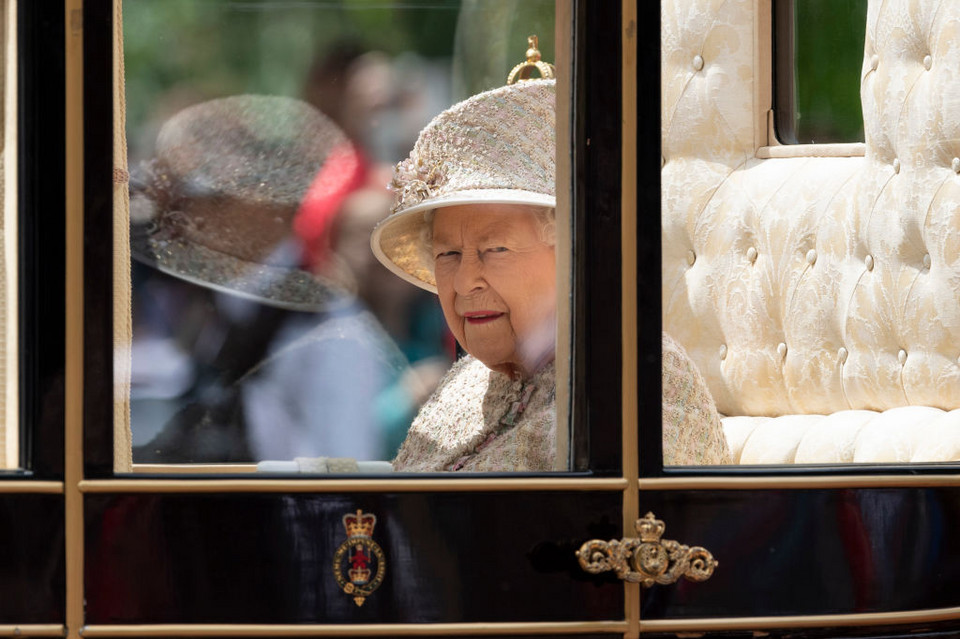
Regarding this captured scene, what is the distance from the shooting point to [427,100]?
1964 mm

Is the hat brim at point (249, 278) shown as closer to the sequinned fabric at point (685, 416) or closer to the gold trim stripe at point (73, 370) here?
the gold trim stripe at point (73, 370)

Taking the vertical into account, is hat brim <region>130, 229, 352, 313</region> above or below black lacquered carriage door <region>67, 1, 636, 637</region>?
above

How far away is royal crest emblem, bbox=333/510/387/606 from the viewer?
5.51 ft

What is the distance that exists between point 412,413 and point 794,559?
588mm

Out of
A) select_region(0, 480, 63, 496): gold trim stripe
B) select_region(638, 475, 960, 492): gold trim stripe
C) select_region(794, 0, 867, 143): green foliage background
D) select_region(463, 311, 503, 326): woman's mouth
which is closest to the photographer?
select_region(0, 480, 63, 496): gold trim stripe

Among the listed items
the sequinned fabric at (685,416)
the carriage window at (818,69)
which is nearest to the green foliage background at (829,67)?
the carriage window at (818,69)

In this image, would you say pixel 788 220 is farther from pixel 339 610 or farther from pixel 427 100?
pixel 339 610

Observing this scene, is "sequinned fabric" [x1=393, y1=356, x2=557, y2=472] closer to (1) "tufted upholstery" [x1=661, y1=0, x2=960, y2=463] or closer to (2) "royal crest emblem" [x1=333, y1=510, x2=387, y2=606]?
(2) "royal crest emblem" [x1=333, y1=510, x2=387, y2=606]

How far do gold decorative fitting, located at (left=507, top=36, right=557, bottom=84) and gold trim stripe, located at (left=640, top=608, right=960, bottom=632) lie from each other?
0.77m

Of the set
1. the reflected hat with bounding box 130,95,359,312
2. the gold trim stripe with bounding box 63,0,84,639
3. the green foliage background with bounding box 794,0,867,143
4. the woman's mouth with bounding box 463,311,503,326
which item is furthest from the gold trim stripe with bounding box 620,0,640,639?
the green foliage background with bounding box 794,0,867,143

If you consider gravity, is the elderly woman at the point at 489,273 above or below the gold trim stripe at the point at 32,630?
above

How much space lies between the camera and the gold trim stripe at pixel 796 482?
68.7 inches

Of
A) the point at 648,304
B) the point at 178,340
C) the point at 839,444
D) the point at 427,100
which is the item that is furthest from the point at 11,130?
the point at 839,444

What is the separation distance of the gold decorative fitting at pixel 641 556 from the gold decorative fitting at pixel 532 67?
643mm
